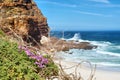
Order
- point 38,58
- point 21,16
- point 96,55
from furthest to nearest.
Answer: point 96,55 < point 21,16 < point 38,58

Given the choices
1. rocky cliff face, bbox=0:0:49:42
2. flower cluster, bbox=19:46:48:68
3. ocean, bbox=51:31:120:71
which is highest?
flower cluster, bbox=19:46:48:68

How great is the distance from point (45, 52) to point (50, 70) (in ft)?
1.52

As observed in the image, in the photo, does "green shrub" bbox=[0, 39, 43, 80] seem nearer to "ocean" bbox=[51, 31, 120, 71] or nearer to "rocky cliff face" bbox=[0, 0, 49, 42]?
"ocean" bbox=[51, 31, 120, 71]

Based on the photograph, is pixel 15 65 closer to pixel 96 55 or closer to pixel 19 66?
pixel 19 66

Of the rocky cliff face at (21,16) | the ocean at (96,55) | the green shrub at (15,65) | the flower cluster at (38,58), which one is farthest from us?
the rocky cliff face at (21,16)

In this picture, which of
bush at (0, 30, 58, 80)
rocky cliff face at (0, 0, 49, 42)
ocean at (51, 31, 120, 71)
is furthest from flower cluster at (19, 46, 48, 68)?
rocky cliff face at (0, 0, 49, 42)

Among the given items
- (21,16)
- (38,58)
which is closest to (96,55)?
(21,16)

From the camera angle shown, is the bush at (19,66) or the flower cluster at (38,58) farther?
the flower cluster at (38,58)

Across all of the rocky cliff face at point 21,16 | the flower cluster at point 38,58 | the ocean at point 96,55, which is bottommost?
the ocean at point 96,55

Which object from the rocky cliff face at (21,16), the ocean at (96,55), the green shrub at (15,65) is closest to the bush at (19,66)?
the green shrub at (15,65)

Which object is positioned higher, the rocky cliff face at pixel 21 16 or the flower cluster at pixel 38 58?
the flower cluster at pixel 38 58

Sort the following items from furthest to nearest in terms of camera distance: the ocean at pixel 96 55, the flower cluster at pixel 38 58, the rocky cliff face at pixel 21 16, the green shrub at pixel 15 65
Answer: the rocky cliff face at pixel 21 16, the ocean at pixel 96 55, the flower cluster at pixel 38 58, the green shrub at pixel 15 65

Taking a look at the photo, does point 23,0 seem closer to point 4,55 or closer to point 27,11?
point 27,11

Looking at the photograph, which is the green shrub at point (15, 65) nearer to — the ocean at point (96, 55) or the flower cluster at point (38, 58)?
the flower cluster at point (38, 58)
